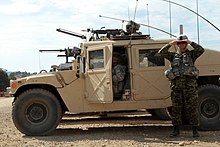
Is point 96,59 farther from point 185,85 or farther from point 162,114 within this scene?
point 162,114

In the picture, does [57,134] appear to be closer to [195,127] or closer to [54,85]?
[54,85]

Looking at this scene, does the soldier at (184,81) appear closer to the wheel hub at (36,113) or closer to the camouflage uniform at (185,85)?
the camouflage uniform at (185,85)

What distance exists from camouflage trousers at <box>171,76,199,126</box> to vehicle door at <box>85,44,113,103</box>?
4.22ft

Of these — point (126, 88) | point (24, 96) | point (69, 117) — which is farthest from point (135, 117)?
point (24, 96)

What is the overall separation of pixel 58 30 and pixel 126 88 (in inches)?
203

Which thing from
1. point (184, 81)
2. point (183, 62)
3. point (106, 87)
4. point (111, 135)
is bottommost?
point (111, 135)

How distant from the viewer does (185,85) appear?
7.74m

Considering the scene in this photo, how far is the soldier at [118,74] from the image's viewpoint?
823 centimetres

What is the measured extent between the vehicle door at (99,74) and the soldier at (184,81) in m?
1.19

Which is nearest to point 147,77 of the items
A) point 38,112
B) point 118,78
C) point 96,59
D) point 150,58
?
point 150,58

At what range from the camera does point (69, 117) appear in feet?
37.8

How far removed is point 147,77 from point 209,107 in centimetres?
148

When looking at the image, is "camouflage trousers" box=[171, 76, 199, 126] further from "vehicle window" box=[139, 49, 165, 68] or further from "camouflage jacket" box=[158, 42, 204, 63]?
"vehicle window" box=[139, 49, 165, 68]

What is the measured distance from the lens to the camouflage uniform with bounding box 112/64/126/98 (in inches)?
324
